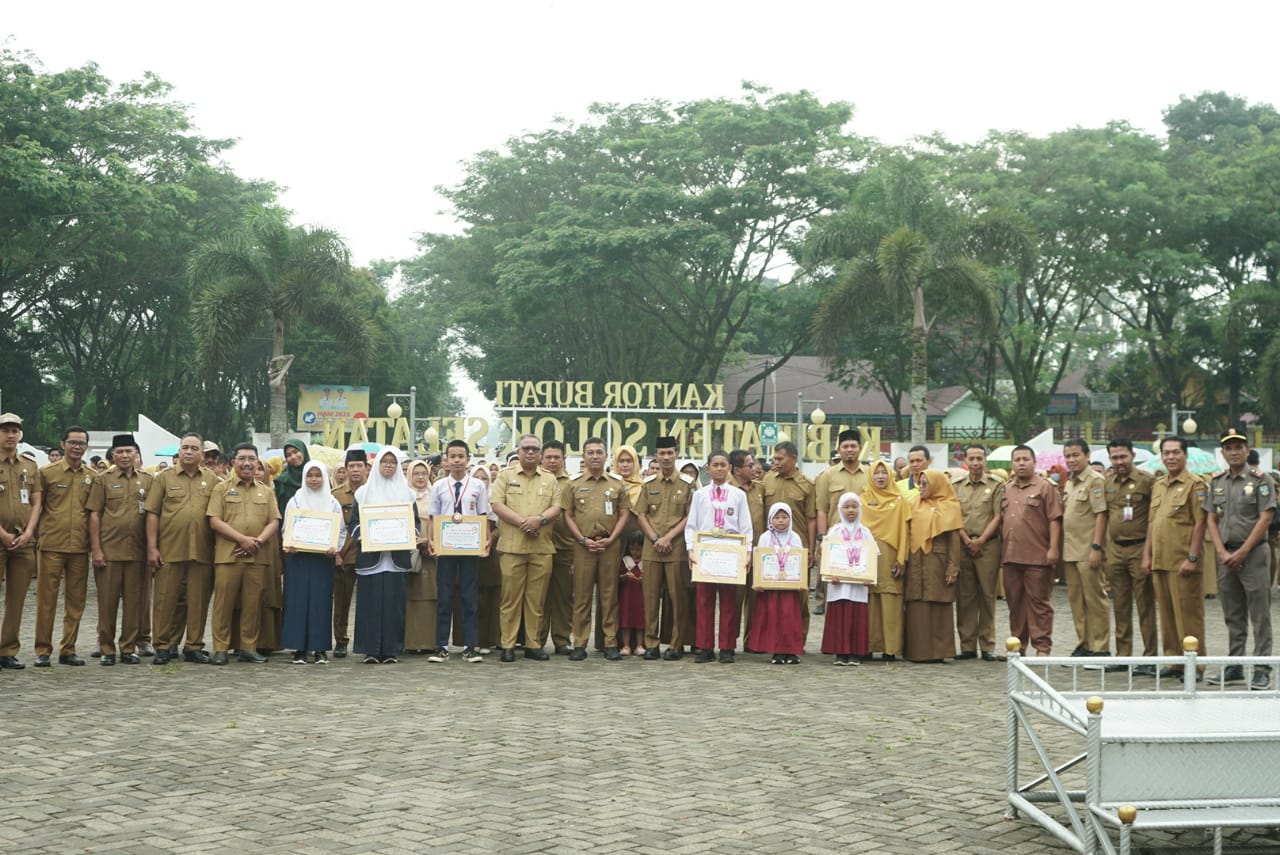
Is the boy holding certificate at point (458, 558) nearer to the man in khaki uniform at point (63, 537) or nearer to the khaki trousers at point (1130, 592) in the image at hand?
the man in khaki uniform at point (63, 537)

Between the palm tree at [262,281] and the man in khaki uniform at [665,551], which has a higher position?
the palm tree at [262,281]

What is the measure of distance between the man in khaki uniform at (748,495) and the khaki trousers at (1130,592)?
3038mm

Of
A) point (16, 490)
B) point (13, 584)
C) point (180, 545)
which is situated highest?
point (16, 490)

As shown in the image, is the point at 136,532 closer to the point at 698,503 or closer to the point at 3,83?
the point at 698,503

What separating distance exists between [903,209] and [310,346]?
29.3 meters

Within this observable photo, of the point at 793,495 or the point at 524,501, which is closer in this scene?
the point at 524,501

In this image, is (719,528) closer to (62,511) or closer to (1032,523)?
(1032,523)

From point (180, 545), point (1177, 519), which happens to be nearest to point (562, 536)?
point (180, 545)

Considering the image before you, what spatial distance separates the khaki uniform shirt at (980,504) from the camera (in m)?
12.6

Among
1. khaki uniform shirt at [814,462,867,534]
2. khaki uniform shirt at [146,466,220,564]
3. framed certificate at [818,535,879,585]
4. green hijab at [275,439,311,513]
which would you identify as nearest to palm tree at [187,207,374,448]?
green hijab at [275,439,311,513]

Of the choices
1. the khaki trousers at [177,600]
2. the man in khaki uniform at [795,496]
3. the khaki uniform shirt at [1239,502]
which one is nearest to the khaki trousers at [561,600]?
the man in khaki uniform at [795,496]

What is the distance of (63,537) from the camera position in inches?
443

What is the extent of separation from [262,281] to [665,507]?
20991 millimetres

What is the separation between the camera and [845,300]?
31.8 m
